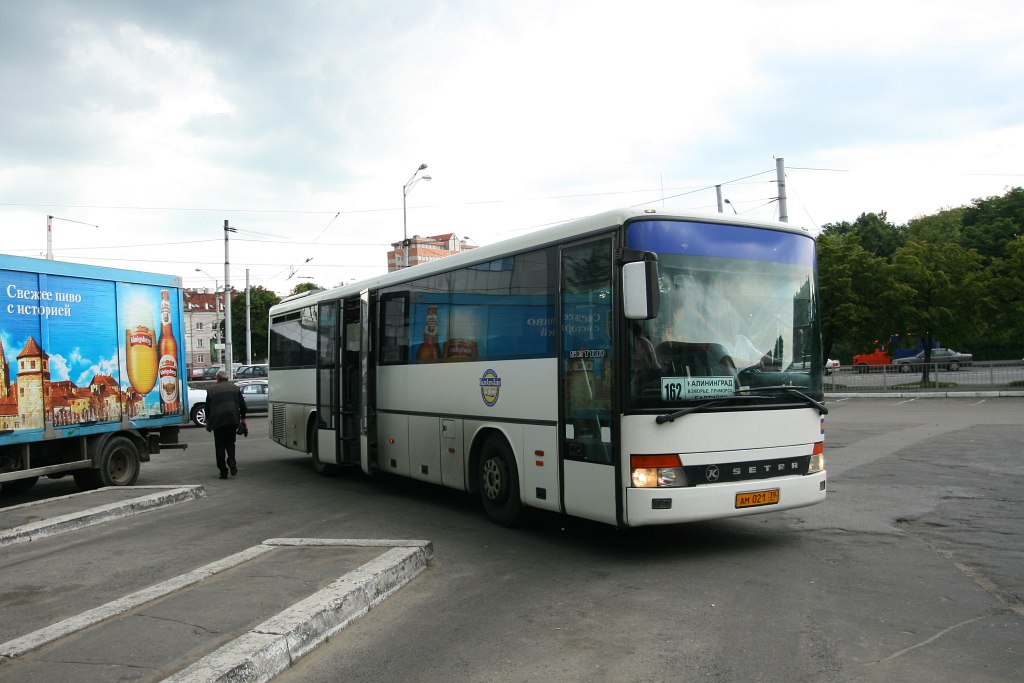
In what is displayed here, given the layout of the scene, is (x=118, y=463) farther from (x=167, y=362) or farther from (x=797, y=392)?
(x=797, y=392)

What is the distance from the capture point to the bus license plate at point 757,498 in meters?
7.42

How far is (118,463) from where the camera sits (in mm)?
13141

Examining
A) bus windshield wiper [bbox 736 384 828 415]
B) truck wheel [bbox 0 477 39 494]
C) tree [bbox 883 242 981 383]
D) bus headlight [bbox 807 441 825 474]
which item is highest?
tree [bbox 883 242 981 383]

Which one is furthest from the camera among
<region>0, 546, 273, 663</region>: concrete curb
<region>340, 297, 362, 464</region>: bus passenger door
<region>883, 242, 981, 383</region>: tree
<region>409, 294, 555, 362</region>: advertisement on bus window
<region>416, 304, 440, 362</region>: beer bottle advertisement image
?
<region>883, 242, 981, 383</region>: tree

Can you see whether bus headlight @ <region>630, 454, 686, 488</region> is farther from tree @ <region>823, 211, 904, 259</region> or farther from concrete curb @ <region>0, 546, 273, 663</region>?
tree @ <region>823, 211, 904, 259</region>

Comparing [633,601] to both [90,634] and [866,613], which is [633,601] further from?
[90,634]

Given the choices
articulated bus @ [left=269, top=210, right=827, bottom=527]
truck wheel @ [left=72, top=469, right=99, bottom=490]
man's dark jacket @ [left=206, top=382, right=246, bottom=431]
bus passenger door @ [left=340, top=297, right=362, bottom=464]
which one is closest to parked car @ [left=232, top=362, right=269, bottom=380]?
man's dark jacket @ [left=206, top=382, right=246, bottom=431]

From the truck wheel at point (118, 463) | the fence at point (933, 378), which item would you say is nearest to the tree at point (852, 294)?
the fence at point (933, 378)

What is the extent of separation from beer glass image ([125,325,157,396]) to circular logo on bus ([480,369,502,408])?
6.74 metres

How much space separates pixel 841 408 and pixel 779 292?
23811 mm

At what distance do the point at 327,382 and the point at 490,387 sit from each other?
5.10m

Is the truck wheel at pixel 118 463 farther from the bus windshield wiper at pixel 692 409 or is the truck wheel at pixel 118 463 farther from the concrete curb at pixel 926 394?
the concrete curb at pixel 926 394

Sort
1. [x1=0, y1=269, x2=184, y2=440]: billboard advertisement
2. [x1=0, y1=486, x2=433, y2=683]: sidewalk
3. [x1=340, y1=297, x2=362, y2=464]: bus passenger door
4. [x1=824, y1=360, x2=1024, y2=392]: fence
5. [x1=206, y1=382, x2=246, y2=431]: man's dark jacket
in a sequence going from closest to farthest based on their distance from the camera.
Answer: [x1=0, y1=486, x2=433, y2=683]: sidewalk → [x1=0, y1=269, x2=184, y2=440]: billboard advertisement → [x1=340, y1=297, x2=362, y2=464]: bus passenger door → [x1=206, y1=382, x2=246, y2=431]: man's dark jacket → [x1=824, y1=360, x2=1024, y2=392]: fence

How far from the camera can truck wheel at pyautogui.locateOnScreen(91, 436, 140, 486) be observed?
12.6 meters
